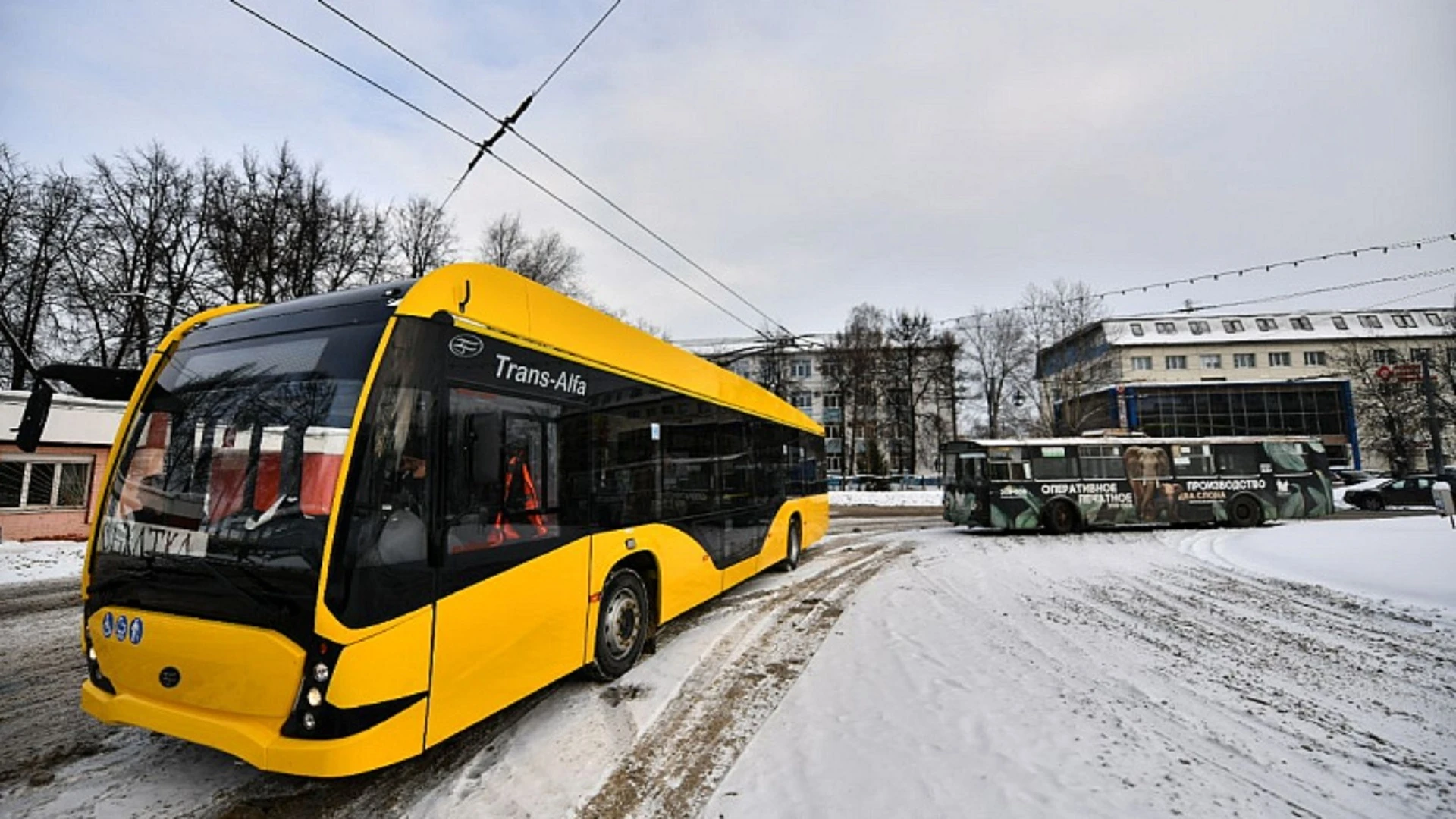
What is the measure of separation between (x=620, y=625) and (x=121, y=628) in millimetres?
3107

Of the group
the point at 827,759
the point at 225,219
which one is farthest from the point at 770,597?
the point at 225,219

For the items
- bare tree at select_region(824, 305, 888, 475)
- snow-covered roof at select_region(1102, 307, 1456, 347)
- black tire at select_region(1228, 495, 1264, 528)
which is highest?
snow-covered roof at select_region(1102, 307, 1456, 347)

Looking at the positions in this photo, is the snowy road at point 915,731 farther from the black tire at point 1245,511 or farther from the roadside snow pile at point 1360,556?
the black tire at point 1245,511

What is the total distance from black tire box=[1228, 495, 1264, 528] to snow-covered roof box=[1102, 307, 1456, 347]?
44794mm

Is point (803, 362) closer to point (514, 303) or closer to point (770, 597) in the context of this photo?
point (770, 597)

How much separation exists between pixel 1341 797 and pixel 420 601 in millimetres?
4861

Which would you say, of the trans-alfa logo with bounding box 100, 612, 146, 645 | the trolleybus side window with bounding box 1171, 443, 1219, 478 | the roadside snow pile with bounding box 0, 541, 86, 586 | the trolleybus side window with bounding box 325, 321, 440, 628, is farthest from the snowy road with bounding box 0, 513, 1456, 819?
the trolleybus side window with bounding box 1171, 443, 1219, 478

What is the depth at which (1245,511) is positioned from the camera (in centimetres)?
1662

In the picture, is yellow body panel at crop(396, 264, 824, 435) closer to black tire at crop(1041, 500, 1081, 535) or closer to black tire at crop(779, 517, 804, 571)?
black tire at crop(779, 517, 804, 571)

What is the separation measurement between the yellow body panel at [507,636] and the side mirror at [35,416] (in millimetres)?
3057

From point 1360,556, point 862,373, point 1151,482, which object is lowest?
point 1360,556

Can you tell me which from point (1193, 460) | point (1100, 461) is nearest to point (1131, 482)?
point (1100, 461)

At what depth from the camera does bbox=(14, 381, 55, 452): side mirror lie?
3.78 metres

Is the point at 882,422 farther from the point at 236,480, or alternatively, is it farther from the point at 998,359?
→ the point at 236,480
